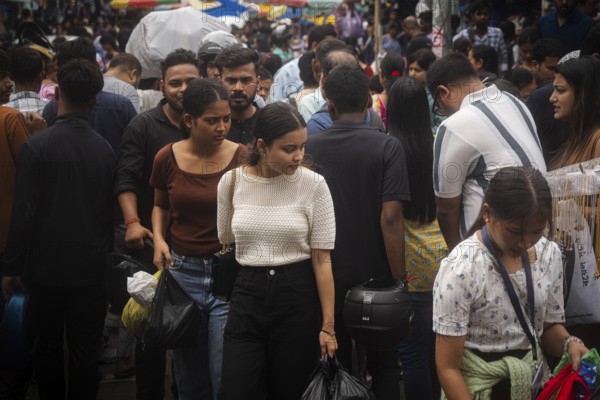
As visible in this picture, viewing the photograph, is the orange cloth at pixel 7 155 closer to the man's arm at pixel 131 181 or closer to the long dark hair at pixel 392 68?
the man's arm at pixel 131 181

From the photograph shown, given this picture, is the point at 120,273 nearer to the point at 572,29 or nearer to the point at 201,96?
the point at 201,96

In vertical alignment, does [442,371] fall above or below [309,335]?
above

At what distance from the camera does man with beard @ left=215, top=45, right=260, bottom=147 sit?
208 inches

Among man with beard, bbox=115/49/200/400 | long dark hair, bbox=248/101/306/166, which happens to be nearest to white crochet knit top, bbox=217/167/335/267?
long dark hair, bbox=248/101/306/166

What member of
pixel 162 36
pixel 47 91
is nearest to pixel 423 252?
pixel 47 91

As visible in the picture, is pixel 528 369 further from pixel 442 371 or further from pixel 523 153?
pixel 523 153

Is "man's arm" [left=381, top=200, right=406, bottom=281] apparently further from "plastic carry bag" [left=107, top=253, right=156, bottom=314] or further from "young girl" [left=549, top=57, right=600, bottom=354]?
"plastic carry bag" [left=107, top=253, right=156, bottom=314]

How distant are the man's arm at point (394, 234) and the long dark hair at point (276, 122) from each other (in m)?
0.68

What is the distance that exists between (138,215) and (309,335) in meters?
1.68

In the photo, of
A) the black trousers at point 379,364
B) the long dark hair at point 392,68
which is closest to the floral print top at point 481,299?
the black trousers at point 379,364

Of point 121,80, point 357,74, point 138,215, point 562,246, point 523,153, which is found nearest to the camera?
point 562,246

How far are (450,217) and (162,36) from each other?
16.0 ft

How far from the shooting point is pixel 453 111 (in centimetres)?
457

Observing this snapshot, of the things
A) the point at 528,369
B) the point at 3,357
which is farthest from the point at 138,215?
the point at 528,369
